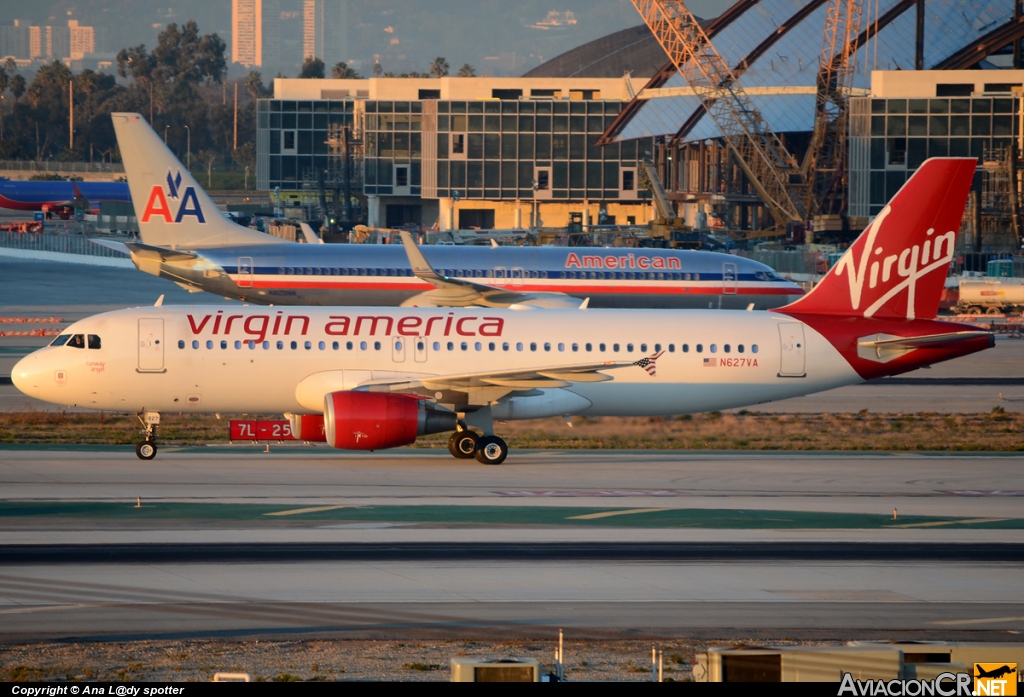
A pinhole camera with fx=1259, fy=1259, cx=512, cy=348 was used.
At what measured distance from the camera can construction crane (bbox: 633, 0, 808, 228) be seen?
120625 millimetres

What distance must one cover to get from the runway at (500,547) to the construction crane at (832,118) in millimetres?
87946

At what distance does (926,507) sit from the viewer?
28.4 m

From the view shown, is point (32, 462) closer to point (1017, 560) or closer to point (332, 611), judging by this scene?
point (332, 611)

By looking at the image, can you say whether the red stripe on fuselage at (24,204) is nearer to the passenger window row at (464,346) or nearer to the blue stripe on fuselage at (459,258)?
the blue stripe on fuselage at (459,258)

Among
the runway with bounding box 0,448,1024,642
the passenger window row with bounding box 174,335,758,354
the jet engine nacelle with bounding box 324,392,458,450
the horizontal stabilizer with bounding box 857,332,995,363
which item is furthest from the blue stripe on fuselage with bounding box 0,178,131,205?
the horizontal stabilizer with bounding box 857,332,995,363

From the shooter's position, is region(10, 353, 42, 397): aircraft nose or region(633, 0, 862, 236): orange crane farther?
region(633, 0, 862, 236): orange crane

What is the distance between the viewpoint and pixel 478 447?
32688 mm

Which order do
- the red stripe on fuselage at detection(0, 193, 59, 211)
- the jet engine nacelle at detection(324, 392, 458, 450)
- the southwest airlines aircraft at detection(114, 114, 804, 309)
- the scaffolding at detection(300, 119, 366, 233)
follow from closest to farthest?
the jet engine nacelle at detection(324, 392, 458, 450) → the southwest airlines aircraft at detection(114, 114, 804, 309) → the scaffolding at detection(300, 119, 366, 233) → the red stripe on fuselage at detection(0, 193, 59, 211)

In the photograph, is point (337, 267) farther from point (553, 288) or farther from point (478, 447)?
point (478, 447)

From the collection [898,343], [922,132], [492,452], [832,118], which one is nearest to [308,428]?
[492,452]

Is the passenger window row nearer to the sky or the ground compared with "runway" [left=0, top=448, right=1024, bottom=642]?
nearer to the sky

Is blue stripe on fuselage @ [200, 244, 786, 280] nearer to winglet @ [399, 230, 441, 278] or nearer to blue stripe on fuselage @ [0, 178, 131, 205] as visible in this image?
winglet @ [399, 230, 441, 278]

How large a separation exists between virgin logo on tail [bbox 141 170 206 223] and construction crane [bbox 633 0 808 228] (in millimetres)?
73884

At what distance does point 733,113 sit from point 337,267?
7841cm
